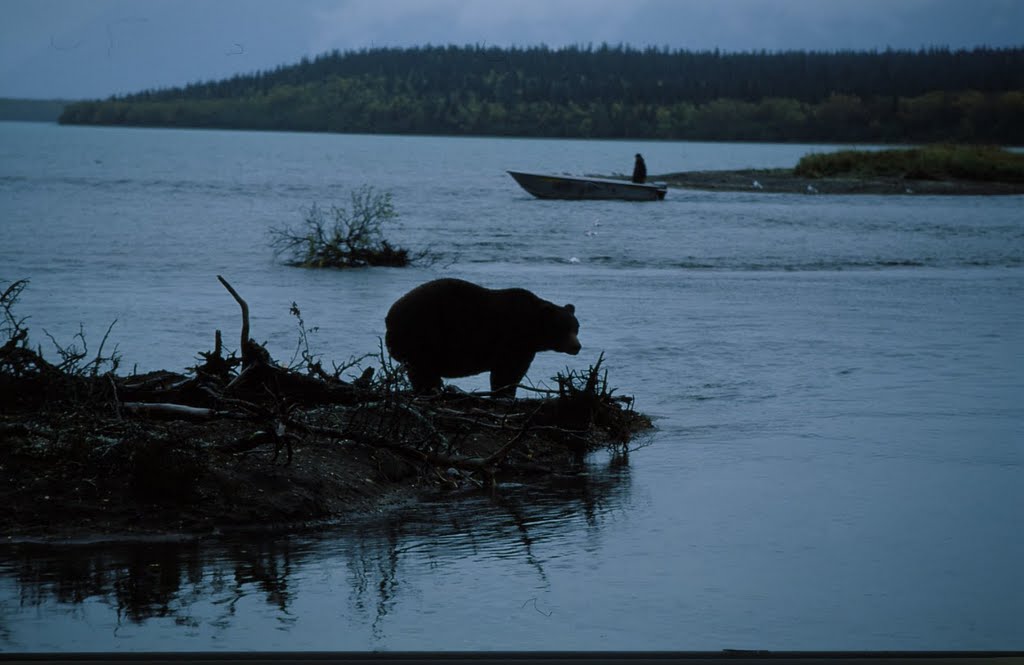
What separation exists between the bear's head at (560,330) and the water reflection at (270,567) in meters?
1.81

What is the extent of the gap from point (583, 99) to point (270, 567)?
13618mm

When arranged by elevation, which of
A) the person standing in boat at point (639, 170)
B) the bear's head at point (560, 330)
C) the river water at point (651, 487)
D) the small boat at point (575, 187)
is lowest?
the river water at point (651, 487)

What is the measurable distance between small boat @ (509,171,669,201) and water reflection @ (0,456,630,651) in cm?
2877

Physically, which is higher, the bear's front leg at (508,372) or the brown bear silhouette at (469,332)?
the brown bear silhouette at (469,332)

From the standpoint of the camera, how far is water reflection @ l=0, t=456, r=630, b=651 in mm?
4871

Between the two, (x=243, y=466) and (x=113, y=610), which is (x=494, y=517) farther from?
(x=113, y=610)

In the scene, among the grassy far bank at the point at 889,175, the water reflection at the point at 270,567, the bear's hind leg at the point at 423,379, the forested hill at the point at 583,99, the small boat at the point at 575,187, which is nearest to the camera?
the water reflection at the point at 270,567

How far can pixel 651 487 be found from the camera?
7.34 m

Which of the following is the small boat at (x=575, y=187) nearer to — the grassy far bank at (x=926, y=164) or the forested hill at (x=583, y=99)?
the grassy far bank at (x=926, y=164)

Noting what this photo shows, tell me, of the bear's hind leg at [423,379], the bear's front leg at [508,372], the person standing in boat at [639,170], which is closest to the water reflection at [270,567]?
the bear's hind leg at [423,379]

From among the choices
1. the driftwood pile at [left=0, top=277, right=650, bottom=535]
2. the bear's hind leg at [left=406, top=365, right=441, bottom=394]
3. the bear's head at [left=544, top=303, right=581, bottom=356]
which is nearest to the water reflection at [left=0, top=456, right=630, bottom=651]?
the driftwood pile at [left=0, top=277, right=650, bottom=535]

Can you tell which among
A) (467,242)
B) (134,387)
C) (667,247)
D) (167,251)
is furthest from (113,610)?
(667,247)

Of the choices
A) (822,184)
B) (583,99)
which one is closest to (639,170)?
(822,184)

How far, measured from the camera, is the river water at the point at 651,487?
4.96 metres
